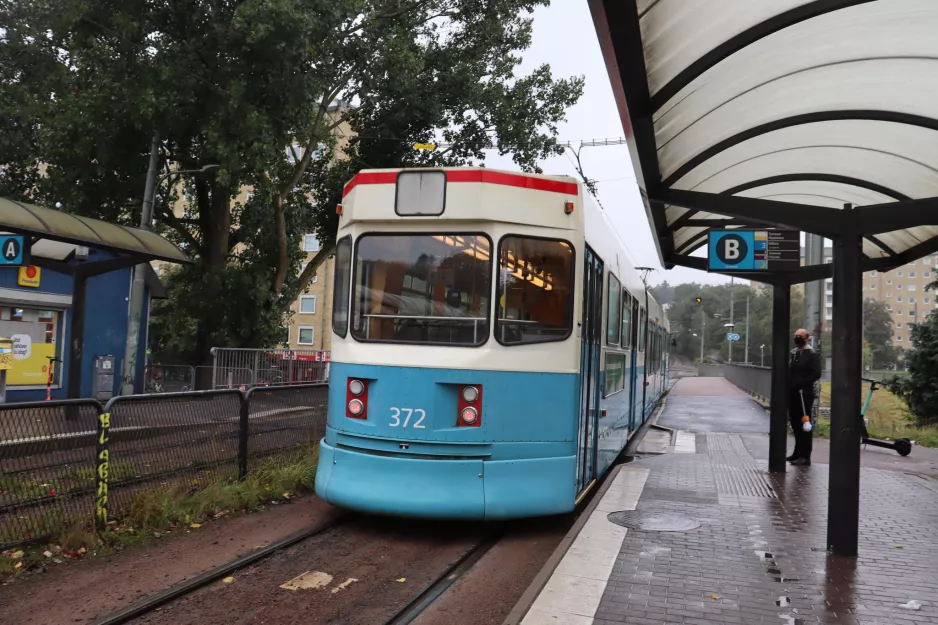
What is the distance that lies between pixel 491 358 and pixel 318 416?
4.34m

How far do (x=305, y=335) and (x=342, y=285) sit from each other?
5136 cm

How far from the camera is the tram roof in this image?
4359 mm

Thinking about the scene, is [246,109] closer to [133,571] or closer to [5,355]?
[5,355]

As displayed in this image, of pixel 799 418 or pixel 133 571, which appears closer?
pixel 133 571

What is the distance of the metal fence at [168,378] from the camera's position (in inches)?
920

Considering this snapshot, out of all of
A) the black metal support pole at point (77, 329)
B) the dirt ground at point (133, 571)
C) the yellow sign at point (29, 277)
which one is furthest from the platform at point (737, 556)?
the yellow sign at point (29, 277)

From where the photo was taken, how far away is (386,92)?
74.0ft

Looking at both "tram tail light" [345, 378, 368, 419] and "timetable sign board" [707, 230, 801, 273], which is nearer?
"tram tail light" [345, 378, 368, 419]

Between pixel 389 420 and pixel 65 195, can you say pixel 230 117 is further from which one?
pixel 389 420

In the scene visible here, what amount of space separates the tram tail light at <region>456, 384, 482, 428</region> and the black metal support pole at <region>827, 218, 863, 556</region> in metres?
2.88

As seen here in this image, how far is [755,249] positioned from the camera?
8547 millimetres

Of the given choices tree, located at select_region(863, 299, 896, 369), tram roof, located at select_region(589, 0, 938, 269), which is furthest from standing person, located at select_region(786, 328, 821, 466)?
tree, located at select_region(863, 299, 896, 369)

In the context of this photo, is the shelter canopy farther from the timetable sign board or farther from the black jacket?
the black jacket

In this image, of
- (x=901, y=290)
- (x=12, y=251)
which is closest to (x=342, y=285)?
(x=12, y=251)
